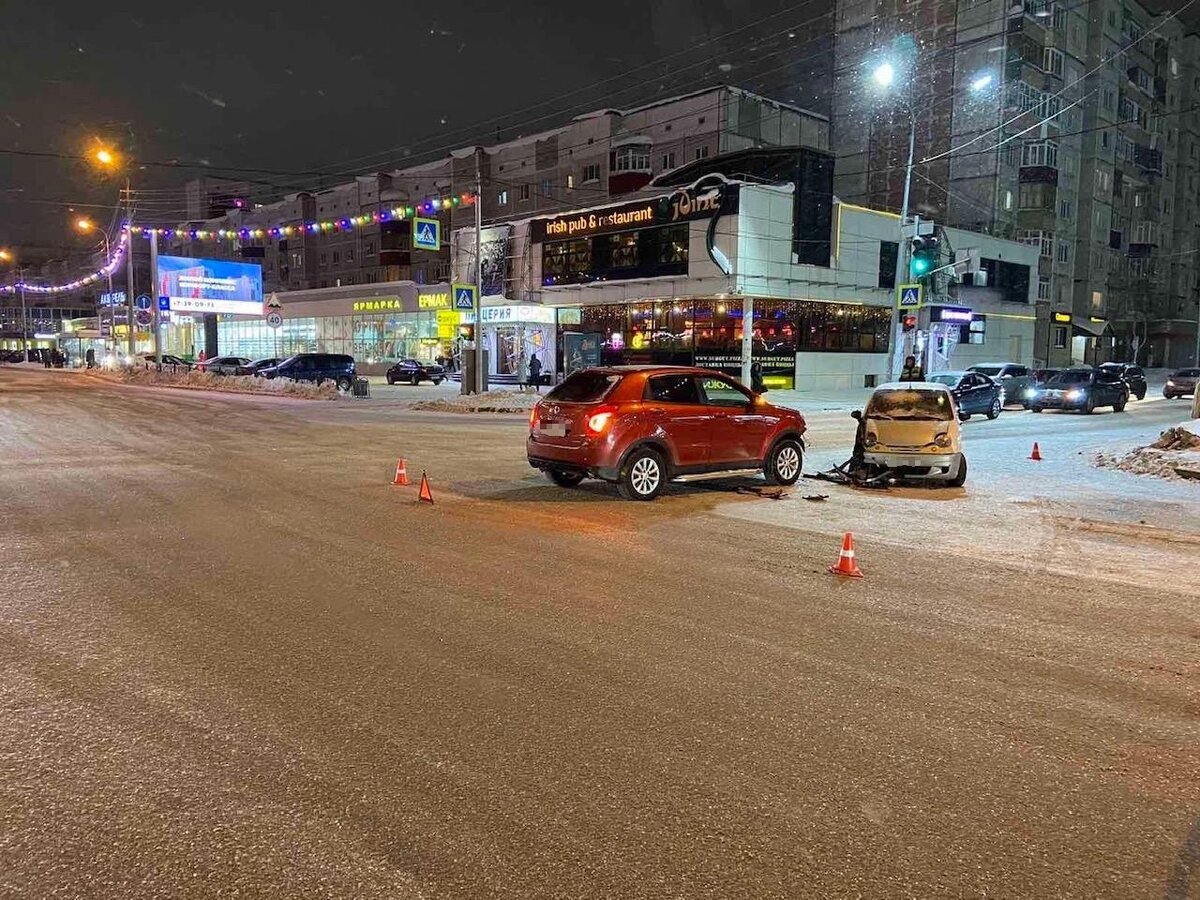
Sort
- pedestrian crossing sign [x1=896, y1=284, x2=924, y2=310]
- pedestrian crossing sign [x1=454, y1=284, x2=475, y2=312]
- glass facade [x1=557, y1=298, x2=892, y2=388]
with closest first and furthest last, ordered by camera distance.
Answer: pedestrian crossing sign [x1=896, y1=284, x2=924, y2=310], pedestrian crossing sign [x1=454, y1=284, x2=475, y2=312], glass facade [x1=557, y1=298, x2=892, y2=388]

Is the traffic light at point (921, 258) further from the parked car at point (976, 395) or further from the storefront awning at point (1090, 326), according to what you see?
the storefront awning at point (1090, 326)

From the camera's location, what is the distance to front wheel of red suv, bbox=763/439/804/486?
40.1 feet

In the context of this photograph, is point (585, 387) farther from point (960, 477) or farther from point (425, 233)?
point (425, 233)

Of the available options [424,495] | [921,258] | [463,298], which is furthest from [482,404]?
[424,495]

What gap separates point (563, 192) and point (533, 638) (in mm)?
58373

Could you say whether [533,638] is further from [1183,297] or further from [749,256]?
[1183,297]

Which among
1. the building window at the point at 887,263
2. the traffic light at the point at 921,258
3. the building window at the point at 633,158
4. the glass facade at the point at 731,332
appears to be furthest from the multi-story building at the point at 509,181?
the traffic light at the point at 921,258

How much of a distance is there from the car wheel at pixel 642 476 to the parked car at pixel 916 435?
12.2 feet

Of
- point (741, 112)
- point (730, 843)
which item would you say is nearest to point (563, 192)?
point (741, 112)

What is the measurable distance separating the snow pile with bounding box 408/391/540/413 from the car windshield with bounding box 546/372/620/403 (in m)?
16.5

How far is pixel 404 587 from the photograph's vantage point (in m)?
6.80

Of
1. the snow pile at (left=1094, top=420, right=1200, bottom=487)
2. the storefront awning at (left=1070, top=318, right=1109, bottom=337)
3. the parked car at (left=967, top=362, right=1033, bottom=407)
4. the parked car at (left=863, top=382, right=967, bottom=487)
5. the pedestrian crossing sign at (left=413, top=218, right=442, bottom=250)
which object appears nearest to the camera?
the parked car at (left=863, top=382, right=967, bottom=487)

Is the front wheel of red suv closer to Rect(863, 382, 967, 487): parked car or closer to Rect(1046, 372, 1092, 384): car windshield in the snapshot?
Rect(863, 382, 967, 487): parked car

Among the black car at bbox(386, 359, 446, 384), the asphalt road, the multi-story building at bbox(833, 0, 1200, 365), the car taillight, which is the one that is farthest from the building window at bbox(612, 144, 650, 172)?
the asphalt road
